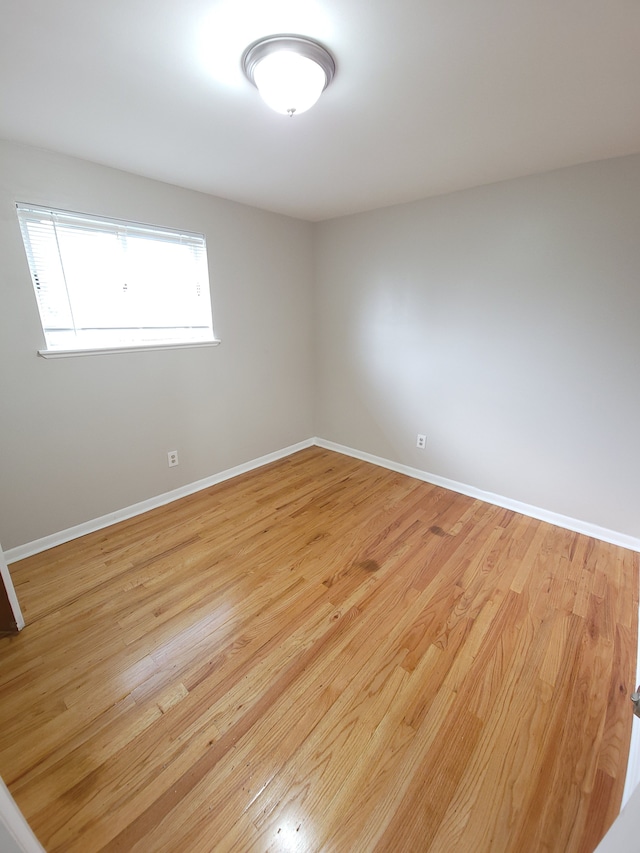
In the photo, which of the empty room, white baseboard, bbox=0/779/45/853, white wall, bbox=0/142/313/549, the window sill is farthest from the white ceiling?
white baseboard, bbox=0/779/45/853

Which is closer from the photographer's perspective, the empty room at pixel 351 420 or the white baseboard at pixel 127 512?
the empty room at pixel 351 420

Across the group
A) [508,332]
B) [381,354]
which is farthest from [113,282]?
[508,332]

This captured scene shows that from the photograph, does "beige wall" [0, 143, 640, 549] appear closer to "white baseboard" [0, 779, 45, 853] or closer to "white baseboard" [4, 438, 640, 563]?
"white baseboard" [4, 438, 640, 563]

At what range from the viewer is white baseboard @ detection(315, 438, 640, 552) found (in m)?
2.22

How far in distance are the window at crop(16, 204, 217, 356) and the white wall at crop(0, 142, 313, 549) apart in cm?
7

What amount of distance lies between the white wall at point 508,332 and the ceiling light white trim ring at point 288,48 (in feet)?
5.43

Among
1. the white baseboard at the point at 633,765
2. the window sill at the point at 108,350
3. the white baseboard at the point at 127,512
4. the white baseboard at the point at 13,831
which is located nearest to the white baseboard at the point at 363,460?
the white baseboard at the point at 127,512

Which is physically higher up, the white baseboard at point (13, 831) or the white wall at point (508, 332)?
the white wall at point (508, 332)

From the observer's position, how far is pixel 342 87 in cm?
127

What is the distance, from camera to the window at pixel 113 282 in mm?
1949

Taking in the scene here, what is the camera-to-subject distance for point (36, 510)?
208cm

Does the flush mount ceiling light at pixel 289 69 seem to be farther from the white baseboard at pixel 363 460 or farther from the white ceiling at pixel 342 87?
the white baseboard at pixel 363 460

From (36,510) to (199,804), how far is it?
1828 mm

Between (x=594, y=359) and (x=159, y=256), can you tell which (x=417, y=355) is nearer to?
(x=594, y=359)
